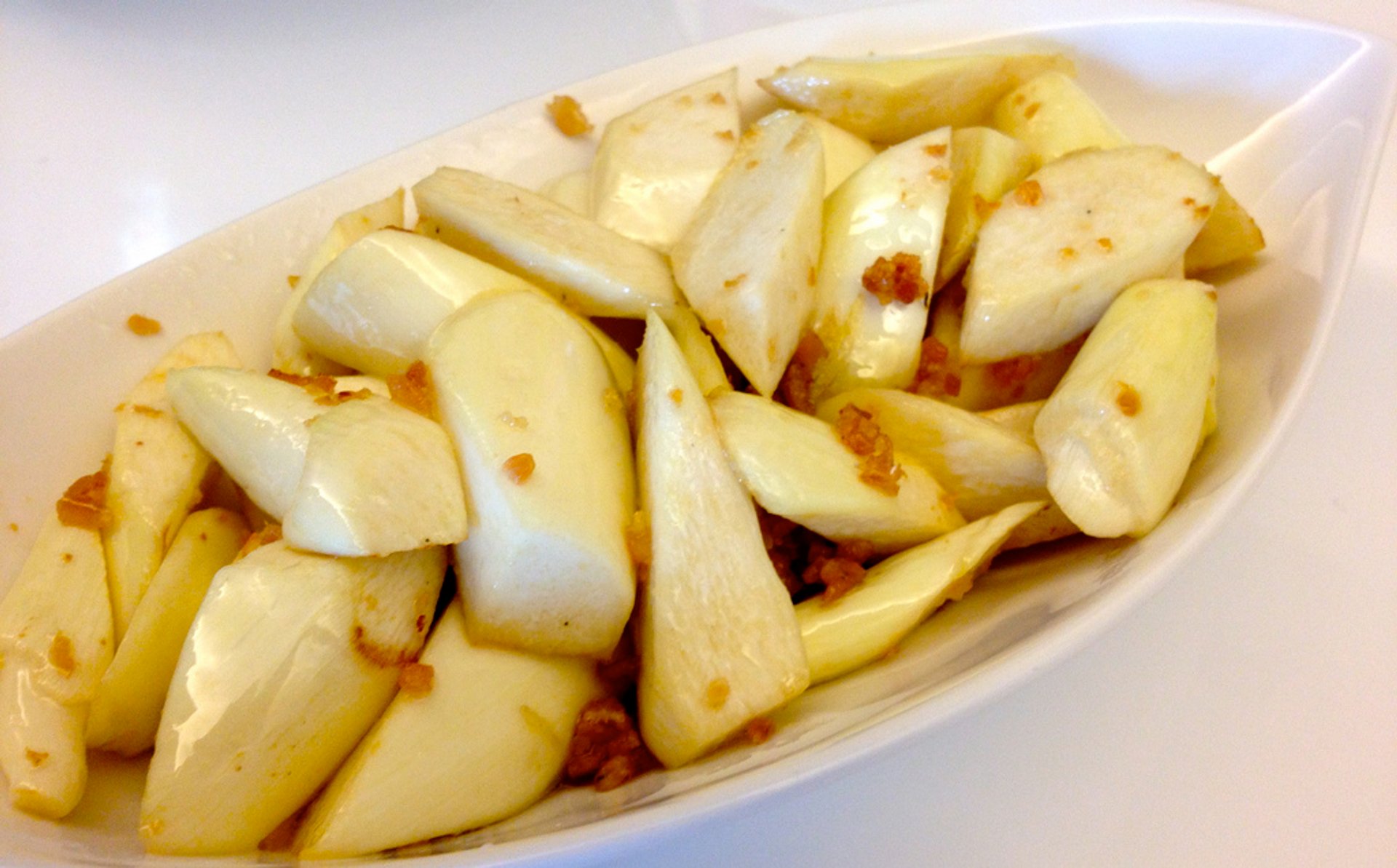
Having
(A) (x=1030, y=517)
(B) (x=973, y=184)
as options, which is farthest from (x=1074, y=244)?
(A) (x=1030, y=517)

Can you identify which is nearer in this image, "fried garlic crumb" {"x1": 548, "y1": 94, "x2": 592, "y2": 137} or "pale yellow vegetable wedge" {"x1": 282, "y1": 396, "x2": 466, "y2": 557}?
"pale yellow vegetable wedge" {"x1": 282, "y1": 396, "x2": 466, "y2": 557}

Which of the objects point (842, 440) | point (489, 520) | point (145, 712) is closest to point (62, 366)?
point (145, 712)

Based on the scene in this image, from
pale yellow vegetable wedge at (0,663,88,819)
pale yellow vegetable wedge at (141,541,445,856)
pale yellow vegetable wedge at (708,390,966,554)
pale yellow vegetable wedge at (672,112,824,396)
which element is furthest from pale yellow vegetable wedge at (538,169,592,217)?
pale yellow vegetable wedge at (0,663,88,819)

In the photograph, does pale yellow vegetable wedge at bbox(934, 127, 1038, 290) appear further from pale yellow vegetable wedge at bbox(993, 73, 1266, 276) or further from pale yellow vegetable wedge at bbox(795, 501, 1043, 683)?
pale yellow vegetable wedge at bbox(795, 501, 1043, 683)

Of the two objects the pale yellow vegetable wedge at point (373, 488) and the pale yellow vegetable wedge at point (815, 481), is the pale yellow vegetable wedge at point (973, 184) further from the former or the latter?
the pale yellow vegetable wedge at point (373, 488)

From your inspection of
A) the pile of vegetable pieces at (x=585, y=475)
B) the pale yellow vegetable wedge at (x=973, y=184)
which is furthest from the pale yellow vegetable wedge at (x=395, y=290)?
the pale yellow vegetable wedge at (x=973, y=184)

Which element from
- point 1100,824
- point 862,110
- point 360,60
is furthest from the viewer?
point 360,60

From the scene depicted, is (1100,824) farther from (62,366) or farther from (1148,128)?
(62,366)

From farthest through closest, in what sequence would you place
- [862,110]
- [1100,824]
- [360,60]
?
[360,60] < [862,110] < [1100,824]
